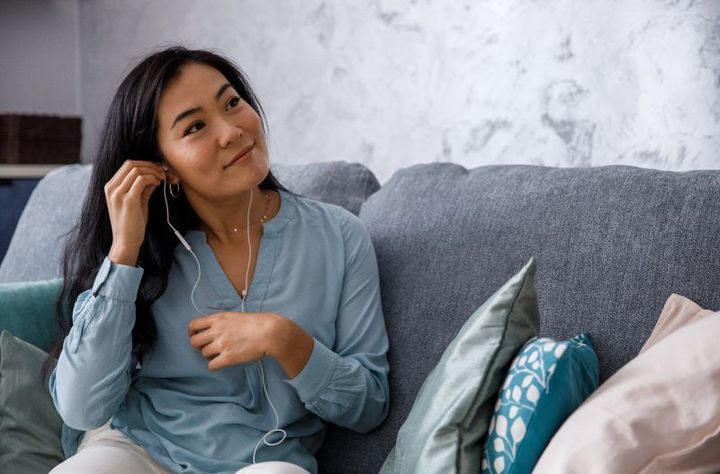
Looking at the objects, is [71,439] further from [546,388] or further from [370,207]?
[546,388]

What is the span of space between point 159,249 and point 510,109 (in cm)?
85

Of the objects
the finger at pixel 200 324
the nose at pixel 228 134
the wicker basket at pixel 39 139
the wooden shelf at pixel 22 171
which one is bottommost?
the wooden shelf at pixel 22 171

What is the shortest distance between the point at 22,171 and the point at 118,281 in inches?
69.7

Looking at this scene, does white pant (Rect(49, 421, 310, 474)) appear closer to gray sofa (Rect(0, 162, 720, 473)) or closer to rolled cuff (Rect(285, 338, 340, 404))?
rolled cuff (Rect(285, 338, 340, 404))

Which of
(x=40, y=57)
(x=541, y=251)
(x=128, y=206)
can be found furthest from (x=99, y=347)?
(x=40, y=57)

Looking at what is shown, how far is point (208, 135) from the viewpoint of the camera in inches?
59.0

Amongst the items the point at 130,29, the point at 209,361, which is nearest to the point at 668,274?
the point at 209,361

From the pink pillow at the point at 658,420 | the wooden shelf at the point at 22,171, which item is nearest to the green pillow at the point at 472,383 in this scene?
the pink pillow at the point at 658,420

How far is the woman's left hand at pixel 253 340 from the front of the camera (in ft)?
4.75

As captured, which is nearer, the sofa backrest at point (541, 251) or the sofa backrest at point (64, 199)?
the sofa backrest at point (541, 251)

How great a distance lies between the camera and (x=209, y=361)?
1520mm

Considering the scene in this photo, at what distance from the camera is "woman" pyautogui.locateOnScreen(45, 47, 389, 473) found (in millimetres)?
1466

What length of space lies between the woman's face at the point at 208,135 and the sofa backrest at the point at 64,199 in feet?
1.10

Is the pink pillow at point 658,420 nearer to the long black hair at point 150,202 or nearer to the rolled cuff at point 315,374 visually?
the rolled cuff at point 315,374
